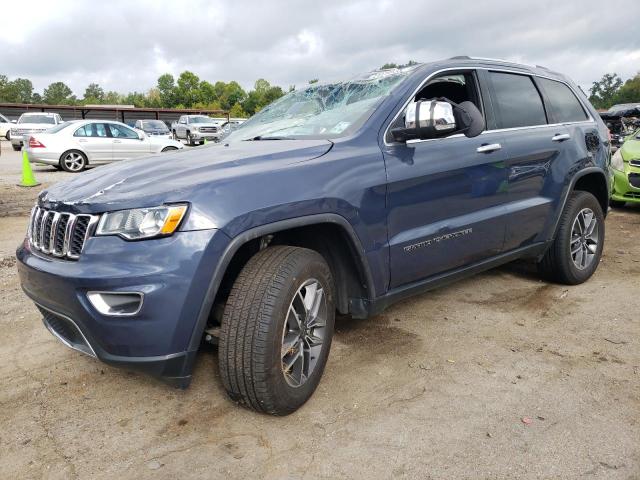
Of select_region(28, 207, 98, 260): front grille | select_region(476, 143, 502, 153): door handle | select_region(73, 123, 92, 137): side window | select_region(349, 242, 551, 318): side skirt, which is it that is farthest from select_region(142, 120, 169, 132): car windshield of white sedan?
select_region(28, 207, 98, 260): front grille

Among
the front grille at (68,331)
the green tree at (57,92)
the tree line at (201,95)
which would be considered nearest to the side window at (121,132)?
the front grille at (68,331)

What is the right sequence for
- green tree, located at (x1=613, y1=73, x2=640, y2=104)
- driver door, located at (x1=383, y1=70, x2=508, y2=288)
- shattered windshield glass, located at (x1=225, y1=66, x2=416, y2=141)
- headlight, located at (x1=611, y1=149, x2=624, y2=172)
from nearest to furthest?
driver door, located at (x1=383, y1=70, x2=508, y2=288) < shattered windshield glass, located at (x1=225, y1=66, x2=416, y2=141) < headlight, located at (x1=611, y1=149, x2=624, y2=172) < green tree, located at (x1=613, y1=73, x2=640, y2=104)

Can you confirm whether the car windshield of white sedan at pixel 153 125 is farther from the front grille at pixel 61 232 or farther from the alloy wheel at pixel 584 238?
the front grille at pixel 61 232

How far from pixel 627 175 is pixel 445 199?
20.3 feet

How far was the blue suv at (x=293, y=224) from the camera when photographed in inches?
89.6

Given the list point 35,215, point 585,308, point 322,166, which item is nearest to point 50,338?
point 35,215

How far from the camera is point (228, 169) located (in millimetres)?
2547

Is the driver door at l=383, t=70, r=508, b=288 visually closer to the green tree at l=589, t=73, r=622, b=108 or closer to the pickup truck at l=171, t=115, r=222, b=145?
the pickup truck at l=171, t=115, r=222, b=145

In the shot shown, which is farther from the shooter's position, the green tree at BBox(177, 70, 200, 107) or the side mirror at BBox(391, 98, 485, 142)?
the green tree at BBox(177, 70, 200, 107)

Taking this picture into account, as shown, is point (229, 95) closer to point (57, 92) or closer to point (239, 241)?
point (57, 92)

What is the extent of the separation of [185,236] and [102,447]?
3.42 ft

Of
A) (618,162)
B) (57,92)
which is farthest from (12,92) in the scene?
(618,162)

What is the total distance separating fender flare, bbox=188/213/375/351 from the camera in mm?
2312

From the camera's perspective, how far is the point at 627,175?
26.5 ft
